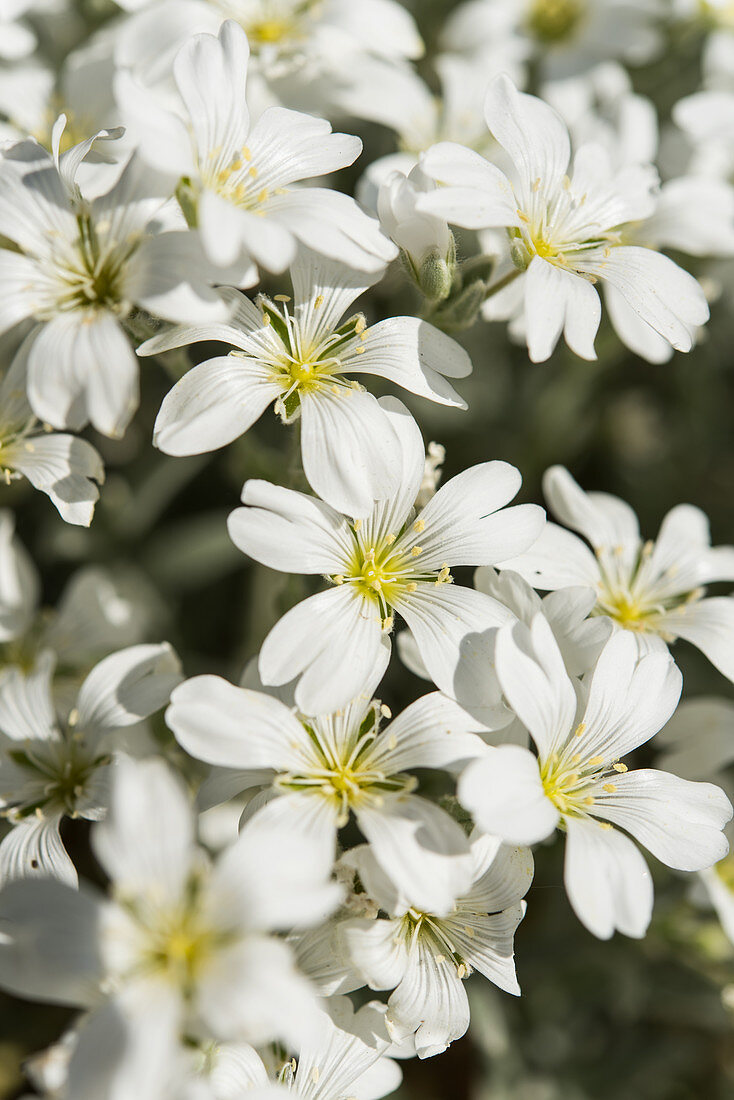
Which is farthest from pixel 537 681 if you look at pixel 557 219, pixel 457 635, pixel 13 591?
pixel 13 591

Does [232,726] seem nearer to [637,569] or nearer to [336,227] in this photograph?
[336,227]

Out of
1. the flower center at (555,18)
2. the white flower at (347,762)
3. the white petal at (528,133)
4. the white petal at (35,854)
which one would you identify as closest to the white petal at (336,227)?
the white petal at (528,133)

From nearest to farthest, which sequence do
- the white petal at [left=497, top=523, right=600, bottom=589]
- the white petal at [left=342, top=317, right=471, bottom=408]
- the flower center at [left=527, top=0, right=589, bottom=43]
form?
1. the white petal at [left=342, top=317, right=471, bottom=408]
2. the white petal at [left=497, top=523, right=600, bottom=589]
3. the flower center at [left=527, top=0, right=589, bottom=43]

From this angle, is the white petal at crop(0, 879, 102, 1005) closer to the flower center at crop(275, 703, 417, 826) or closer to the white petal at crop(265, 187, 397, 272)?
the flower center at crop(275, 703, 417, 826)

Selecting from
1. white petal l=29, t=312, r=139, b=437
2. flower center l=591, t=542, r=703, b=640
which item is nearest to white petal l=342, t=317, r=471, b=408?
white petal l=29, t=312, r=139, b=437

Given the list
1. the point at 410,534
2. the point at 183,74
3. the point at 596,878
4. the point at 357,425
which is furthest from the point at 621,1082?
the point at 183,74

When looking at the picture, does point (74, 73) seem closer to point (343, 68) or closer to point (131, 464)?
point (343, 68)
